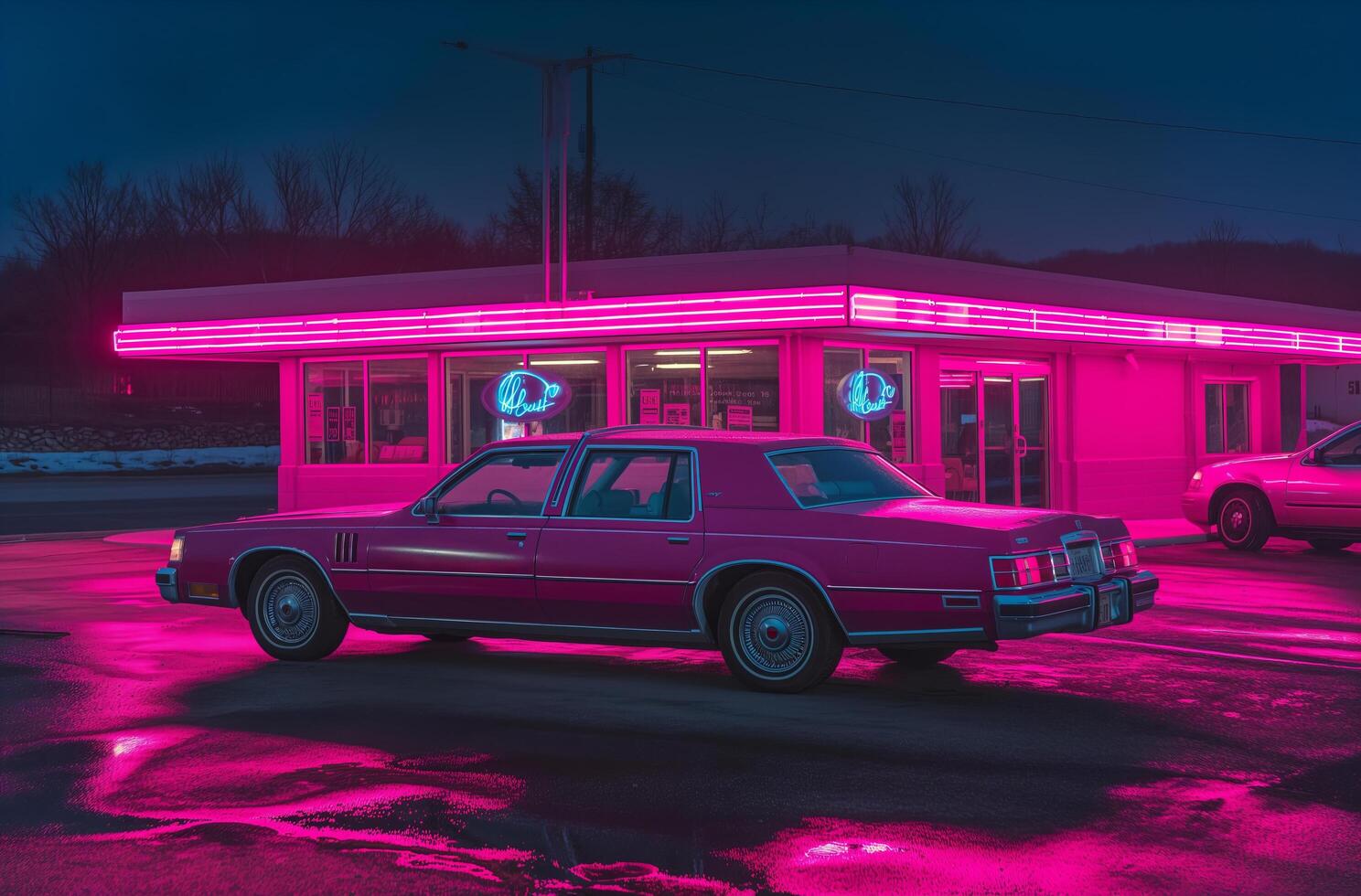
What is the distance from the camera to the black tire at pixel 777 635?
866 cm

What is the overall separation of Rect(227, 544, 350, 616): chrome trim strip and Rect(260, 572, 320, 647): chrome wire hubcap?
195 millimetres

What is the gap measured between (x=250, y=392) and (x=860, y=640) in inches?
2484

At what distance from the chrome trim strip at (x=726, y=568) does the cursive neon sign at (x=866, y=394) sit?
1114cm

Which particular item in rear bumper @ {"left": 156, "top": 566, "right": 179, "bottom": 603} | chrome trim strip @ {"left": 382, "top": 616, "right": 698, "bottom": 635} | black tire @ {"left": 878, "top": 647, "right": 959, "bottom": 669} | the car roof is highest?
the car roof

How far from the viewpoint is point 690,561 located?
29.2ft

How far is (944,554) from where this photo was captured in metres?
8.26

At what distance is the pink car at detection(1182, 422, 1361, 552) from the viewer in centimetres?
1769

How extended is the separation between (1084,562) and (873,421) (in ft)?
37.8

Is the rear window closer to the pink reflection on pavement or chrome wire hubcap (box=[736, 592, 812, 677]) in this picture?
chrome wire hubcap (box=[736, 592, 812, 677])

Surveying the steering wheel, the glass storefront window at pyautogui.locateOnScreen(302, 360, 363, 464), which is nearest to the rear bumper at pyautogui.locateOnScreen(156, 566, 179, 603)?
the steering wheel

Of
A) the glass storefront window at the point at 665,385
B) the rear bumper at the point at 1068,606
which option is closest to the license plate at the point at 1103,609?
the rear bumper at the point at 1068,606

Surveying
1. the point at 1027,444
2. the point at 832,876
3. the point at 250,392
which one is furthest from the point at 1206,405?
the point at 250,392

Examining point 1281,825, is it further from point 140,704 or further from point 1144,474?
point 1144,474

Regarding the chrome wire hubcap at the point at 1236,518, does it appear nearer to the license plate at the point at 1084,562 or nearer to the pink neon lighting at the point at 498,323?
the pink neon lighting at the point at 498,323
